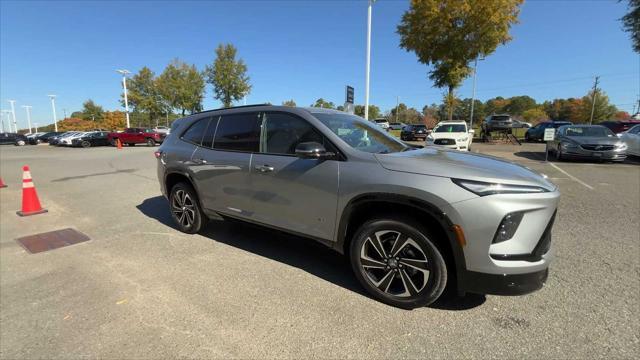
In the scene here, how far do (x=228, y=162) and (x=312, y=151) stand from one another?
1.43m

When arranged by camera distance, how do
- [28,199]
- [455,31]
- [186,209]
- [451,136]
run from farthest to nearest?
[455,31]
[451,136]
[28,199]
[186,209]

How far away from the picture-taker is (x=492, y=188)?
2.33m

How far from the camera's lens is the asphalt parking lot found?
7.56ft

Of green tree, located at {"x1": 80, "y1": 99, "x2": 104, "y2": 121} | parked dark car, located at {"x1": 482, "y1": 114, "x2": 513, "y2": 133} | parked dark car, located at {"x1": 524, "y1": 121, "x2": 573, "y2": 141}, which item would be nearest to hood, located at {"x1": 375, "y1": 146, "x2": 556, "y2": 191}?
parked dark car, located at {"x1": 482, "y1": 114, "x2": 513, "y2": 133}

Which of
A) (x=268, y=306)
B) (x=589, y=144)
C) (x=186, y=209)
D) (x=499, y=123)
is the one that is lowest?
(x=268, y=306)

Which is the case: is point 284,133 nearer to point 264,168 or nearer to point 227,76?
point 264,168

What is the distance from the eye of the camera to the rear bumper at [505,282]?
2342 mm

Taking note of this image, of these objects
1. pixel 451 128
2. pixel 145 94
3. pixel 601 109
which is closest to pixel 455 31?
pixel 451 128

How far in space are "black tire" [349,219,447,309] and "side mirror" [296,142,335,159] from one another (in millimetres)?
741

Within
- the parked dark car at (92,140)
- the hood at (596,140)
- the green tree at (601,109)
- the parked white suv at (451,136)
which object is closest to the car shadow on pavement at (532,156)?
the hood at (596,140)

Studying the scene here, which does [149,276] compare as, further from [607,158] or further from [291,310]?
[607,158]

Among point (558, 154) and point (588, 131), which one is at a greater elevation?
point (588, 131)

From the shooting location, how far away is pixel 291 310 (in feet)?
9.05

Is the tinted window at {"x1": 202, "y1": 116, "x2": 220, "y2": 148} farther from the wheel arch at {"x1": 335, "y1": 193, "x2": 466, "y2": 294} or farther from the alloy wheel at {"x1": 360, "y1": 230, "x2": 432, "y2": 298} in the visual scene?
the alloy wheel at {"x1": 360, "y1": 230, "x2": 432, "y2": 298}
